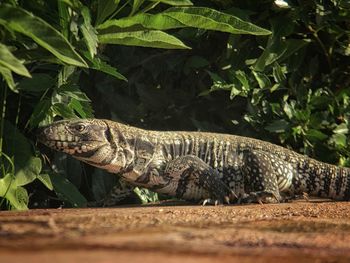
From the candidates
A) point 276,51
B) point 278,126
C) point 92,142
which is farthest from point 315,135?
point 92,142

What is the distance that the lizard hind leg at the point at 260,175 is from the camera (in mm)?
6301

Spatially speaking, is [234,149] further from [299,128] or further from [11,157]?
[11,157]

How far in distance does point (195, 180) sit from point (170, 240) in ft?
12.8

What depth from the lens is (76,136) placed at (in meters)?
6.03

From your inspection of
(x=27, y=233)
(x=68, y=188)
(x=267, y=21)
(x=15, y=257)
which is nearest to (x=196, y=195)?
(x=68, y=188)

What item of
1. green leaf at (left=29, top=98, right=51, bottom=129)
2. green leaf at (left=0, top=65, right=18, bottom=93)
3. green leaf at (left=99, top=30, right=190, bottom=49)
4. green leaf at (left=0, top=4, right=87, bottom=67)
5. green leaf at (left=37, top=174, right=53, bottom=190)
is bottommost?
green leaf at (left=37, top=174, right=53, bottom=190)

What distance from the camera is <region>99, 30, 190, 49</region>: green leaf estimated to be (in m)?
A: 4.75

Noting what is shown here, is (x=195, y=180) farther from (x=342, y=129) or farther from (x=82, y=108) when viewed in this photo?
(x=342, y=129)

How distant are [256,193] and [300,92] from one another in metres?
1.33

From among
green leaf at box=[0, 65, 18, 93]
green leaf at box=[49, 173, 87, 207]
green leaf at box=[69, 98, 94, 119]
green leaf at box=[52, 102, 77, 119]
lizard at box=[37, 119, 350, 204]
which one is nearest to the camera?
green leaf at box=[0, 65, 18, 93]

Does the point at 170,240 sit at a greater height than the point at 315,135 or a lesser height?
lesser

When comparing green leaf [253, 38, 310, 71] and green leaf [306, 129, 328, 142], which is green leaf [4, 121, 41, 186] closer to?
green leaf [253, 38, 310, 71]

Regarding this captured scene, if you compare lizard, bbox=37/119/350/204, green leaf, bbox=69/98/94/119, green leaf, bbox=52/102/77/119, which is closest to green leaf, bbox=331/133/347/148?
lizard, bbox=37/119/350/204

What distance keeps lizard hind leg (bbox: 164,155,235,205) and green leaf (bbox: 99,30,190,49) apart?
1.80 m
